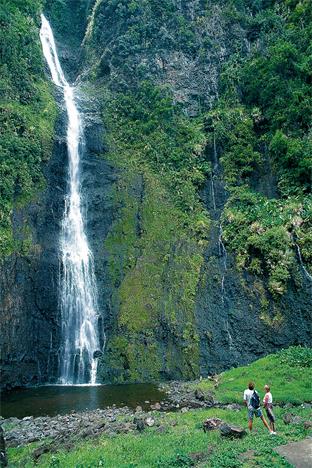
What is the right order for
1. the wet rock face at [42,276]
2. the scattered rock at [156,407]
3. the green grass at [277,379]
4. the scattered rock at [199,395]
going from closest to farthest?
1. the green grass at [277,379]
2. the scattered rock at [156,407]
3. the scattered rock at [199,395]
4. the wet rock face at [42,276]

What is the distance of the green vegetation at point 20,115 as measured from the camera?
26.0 metres

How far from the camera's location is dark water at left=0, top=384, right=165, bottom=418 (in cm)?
1739

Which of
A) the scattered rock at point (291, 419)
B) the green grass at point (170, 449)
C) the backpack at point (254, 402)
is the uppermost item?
the backpack at point (254, 402)

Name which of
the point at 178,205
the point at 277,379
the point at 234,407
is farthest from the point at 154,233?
the point at 234,407

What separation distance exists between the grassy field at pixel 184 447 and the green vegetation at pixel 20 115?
14.1 meters

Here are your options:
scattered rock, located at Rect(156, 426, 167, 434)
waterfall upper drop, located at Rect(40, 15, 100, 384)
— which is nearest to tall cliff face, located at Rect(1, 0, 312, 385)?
waterfall upper drop, located at Rect(40, 15, 100, 384)

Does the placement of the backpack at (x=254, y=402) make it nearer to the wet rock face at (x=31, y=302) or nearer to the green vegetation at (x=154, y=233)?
the green vegetation at (x=154, y=233)

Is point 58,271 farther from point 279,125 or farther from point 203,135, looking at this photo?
point 279,125

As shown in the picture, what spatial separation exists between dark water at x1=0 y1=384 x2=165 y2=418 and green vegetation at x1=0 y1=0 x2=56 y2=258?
7.52 m

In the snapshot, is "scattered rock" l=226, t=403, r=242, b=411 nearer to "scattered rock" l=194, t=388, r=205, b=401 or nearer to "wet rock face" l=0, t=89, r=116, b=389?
"scattered rock" l=194, t=388, r=205, b=401

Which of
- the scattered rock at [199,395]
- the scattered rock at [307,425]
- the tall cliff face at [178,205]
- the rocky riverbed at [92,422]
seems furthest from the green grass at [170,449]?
the tall cliff face at [178,205]

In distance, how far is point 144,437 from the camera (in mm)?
12281

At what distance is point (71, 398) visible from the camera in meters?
19.0

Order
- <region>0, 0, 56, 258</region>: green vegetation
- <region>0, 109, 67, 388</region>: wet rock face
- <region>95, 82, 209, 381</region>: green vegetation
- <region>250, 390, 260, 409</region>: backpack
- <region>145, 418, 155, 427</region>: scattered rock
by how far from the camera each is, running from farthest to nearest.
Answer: <region>0, 0, 56, 258</region>: green vegetation → <region>95, 82, 209, 381</region>: green vegetation → <region>0, 109, 67, 388</region>: wet rock face → <region>145, 418, 155, 427</region>: scattered rock → <region>250, 390, 260, 409</region>: backpack
